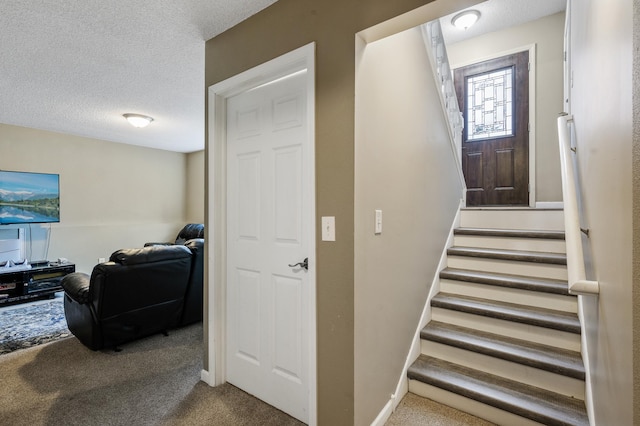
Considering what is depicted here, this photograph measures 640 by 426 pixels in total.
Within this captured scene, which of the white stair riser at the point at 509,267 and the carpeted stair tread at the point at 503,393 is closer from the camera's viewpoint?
the carpeted stair tread at the point at 503,393

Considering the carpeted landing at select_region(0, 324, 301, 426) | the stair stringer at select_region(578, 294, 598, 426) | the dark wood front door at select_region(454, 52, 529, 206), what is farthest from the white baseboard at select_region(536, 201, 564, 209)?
the carpeted landing at select_region(0, 324, 301, 426)

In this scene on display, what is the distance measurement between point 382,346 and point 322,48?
165 cm

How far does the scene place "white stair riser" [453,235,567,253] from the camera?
2480 mm

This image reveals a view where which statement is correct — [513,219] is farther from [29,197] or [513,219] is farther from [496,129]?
[29,197]

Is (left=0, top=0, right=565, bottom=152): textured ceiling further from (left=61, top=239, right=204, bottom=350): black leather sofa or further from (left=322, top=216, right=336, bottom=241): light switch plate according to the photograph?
(left=61, top=239, right=204, bottom=350): black leather sofa

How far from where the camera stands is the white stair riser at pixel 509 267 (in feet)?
7.52

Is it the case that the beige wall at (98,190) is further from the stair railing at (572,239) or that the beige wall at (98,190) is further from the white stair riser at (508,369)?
the stair railing at (572,239)

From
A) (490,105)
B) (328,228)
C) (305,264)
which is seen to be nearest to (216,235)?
(305,264)

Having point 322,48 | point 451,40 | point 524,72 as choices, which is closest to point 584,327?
point 322,48

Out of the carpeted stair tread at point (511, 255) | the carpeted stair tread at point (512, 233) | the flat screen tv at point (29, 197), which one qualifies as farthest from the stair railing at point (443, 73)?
the flat screen tv at point (29, 197)

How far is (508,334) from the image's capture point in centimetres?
211

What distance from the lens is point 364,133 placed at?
1.56 metres

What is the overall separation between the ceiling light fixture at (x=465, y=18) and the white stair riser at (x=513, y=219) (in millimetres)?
2113

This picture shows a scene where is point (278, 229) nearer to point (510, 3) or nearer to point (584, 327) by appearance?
point (584, 327)
